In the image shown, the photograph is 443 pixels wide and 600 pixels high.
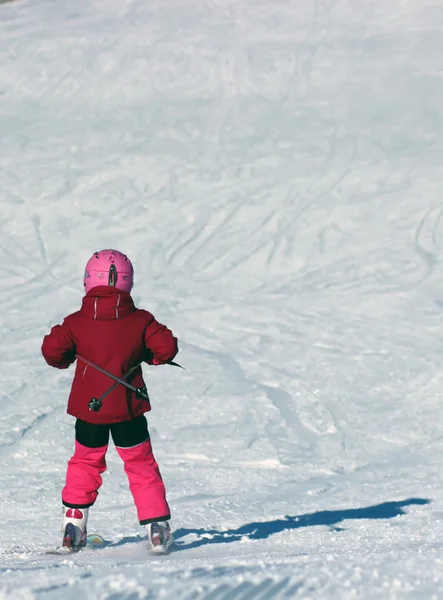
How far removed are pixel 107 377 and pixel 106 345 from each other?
0.40ft

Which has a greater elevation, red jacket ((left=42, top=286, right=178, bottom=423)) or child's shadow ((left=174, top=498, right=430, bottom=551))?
red jacket ((left=42, top=286, right=178, bottom=423))

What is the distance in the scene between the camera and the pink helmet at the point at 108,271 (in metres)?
3.85

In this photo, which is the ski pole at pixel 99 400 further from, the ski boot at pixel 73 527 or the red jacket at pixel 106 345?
the ski boot at pixel 73 527

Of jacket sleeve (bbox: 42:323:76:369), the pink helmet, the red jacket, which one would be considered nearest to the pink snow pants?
the red jacket

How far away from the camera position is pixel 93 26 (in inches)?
535

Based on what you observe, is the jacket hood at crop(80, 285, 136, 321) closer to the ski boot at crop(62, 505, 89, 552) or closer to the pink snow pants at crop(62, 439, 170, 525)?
the pink snow pants at crop(62, 439, 170, 525)

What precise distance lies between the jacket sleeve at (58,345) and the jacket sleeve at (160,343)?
0.30 metres

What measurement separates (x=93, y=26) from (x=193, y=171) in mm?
4042

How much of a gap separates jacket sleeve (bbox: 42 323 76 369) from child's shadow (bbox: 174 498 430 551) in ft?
3.01

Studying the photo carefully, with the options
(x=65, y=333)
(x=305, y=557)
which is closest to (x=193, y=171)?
(x=65, y=333)

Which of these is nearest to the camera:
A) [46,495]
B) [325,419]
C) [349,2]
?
[46,495]

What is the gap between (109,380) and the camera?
382cm

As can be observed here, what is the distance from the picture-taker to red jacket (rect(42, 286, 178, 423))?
3.82 metres

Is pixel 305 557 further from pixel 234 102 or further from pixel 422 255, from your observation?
pixel 234 102
